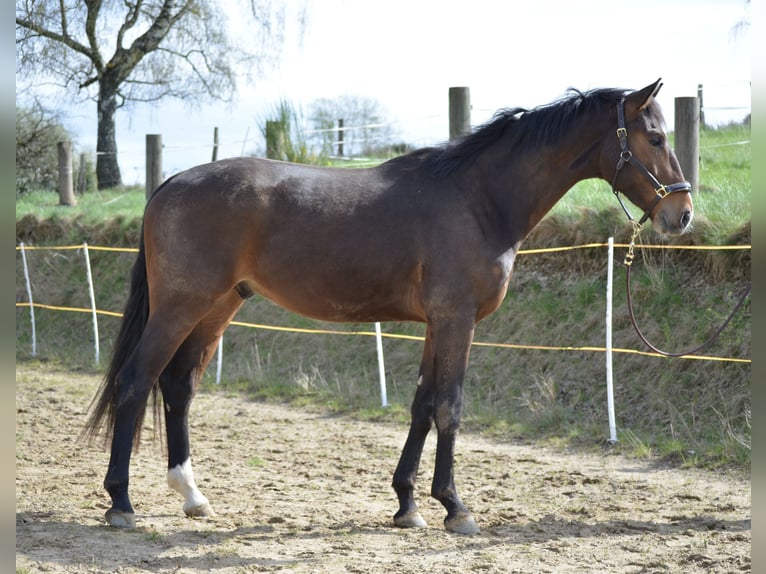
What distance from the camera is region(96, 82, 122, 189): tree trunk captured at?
19406 mm

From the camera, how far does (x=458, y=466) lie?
19.9ft

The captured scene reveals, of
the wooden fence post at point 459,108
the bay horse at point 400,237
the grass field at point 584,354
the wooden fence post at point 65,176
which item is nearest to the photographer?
the bay horse at point 400,237

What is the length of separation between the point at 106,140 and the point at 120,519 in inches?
671

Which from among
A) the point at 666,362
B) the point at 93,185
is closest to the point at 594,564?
the point at 666,362

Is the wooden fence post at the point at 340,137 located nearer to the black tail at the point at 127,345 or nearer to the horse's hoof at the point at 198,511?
the black tail at the point at 127,345

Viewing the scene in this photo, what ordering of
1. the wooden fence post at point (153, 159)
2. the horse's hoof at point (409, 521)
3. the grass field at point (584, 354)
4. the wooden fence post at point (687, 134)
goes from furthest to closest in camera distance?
the wooden fence post at point (153, 159)
the wooden fence post at point (687, 134)
the grass field at point (584, 354)
the horse's hoof at point (409, 521)

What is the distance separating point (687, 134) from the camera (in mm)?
8227

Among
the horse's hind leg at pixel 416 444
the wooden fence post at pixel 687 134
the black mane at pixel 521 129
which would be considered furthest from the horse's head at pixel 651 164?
the wooden fence post at pixel 687 134

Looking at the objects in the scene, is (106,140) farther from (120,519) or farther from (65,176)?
(120,519)

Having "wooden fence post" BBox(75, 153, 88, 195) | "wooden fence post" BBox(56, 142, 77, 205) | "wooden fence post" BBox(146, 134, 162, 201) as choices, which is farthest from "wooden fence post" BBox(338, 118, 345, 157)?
"wooden fence post" BBox(75, 153, 88, 195)

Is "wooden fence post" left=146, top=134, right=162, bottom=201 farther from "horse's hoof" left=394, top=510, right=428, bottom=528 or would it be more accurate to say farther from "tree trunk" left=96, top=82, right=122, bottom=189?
"horse's hoof" left=394, top=510, right=428, bottom=528

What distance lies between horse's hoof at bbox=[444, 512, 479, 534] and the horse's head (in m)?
1.88

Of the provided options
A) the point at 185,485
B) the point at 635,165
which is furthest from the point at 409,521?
the point at 635,165

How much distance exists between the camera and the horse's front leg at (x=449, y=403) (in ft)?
14.4
